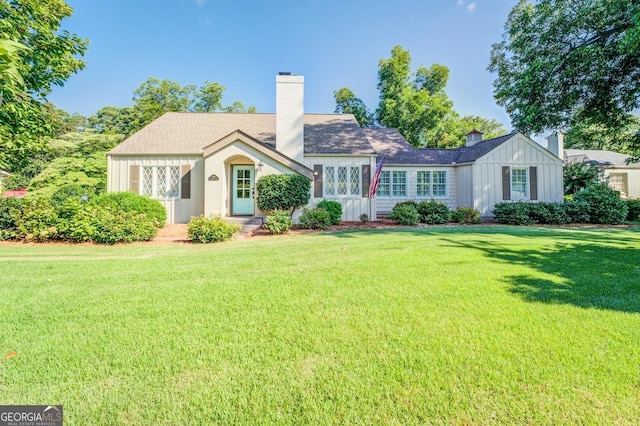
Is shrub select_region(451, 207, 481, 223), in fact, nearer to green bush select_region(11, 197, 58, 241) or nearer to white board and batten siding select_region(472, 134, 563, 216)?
white board and batten siding select_region(472, 134, 563, 216)

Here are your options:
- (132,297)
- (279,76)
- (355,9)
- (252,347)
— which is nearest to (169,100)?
(279,76)

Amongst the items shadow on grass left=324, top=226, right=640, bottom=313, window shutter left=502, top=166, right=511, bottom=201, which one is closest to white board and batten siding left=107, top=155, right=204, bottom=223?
shadow on grass left=324, top=226, right=640, bottom=313

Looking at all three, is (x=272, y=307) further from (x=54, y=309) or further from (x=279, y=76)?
(x=279, y=76)

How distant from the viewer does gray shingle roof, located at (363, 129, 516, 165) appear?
53.9 ft

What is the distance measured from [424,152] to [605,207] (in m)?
8.96

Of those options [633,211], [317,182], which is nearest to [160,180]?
[317,182]

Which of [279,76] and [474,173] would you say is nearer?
[279,76]

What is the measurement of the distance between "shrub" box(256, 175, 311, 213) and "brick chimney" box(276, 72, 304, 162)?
223 centimetres

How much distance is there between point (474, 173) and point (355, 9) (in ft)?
32.9

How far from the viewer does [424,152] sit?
721 inches

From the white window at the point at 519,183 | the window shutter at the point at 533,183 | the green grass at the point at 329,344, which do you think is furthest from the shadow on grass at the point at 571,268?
the window shutter at the point at 533,183

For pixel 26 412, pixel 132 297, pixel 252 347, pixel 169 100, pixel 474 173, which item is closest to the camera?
pixel 26 412

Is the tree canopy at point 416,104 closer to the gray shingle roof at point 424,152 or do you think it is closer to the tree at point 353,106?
the tree at point 353,106

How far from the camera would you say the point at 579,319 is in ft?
11.1
